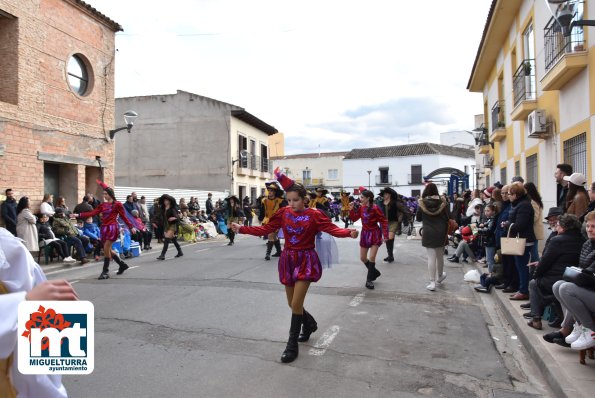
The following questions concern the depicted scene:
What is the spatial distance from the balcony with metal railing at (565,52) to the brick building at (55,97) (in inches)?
546

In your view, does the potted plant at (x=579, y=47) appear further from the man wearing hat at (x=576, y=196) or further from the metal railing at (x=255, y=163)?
the metal railing at (x=255, y=163)

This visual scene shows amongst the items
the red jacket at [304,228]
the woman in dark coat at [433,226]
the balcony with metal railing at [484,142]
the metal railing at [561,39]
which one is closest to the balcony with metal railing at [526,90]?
the metal railing at [561,39]

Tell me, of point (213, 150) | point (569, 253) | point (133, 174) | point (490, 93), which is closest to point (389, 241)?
point (569, 253)

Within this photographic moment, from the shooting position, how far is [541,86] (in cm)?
1095

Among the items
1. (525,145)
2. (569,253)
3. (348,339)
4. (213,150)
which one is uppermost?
(213,150)

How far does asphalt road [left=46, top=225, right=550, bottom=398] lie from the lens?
4.04 metres

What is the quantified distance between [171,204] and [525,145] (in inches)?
397

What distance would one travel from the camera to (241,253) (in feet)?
44.2

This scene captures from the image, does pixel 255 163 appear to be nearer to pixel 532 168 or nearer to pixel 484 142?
pixel 484 142

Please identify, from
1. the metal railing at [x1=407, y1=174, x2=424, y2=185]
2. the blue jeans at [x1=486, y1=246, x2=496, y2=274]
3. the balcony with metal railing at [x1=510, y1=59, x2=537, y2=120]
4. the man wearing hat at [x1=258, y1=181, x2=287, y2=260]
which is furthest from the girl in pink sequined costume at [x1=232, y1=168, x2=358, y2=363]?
the metal railing at [x1=407, y1=174, x2=424, y2=185]

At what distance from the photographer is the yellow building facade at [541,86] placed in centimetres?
806

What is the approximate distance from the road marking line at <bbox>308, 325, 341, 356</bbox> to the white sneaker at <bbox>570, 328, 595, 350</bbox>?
2435 millimetres

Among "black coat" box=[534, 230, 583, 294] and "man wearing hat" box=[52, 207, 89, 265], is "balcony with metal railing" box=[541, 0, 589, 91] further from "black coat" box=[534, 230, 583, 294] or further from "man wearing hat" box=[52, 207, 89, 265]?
"man wearing hat" box=[52, 207, 89, 265]

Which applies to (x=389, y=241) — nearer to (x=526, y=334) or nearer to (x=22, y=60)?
(x=526, y=334)
